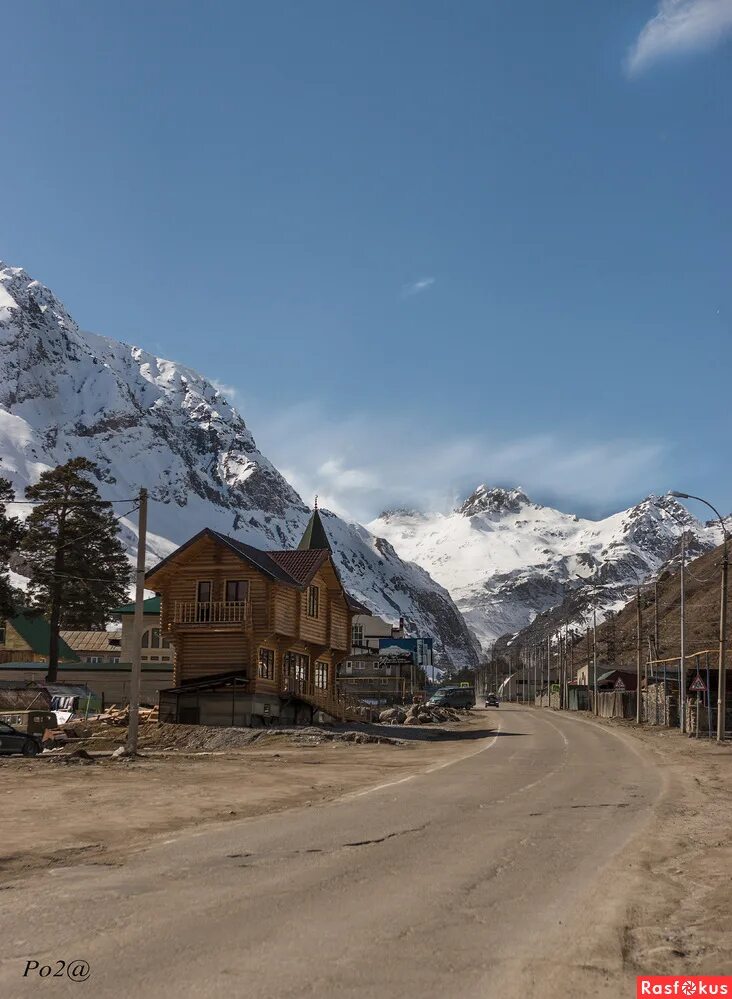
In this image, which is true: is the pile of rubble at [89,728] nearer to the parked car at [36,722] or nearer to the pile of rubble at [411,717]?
the parked car at [36,722]

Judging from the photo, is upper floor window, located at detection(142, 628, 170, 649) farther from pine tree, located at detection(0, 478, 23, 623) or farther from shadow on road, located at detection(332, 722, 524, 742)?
shadow on road, located at detection(332, 722, 524, 742)

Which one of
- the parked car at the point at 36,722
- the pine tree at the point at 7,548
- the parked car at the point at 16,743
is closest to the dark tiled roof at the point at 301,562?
the parked car at the point at 36,722

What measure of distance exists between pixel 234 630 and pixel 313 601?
23.0ft

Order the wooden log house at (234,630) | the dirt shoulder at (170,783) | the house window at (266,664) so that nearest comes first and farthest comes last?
the dirt shoulder at (170,783) → the wooden log house at (234,630) → the house window at (266,664)

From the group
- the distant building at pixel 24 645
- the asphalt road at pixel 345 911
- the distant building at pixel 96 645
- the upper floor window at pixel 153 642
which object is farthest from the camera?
the distant building at pixel 96 645

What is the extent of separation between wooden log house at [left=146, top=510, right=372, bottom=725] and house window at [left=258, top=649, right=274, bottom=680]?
0.15ft

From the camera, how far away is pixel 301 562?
49094 mm

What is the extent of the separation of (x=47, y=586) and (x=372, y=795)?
153 ft

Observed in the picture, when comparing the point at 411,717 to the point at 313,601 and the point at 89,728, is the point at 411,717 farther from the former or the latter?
the point at 89,728

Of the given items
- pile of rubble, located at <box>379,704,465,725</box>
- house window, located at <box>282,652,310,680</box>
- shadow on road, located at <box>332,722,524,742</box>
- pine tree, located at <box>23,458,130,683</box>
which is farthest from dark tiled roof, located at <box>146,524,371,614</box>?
pine tree, located at <box>23,458,130,683</box>

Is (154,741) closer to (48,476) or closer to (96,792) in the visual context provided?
(96,792)

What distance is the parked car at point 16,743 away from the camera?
1197 inches

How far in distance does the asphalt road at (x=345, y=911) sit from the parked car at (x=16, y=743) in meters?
18.5

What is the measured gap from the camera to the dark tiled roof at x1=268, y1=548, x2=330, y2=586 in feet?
156
